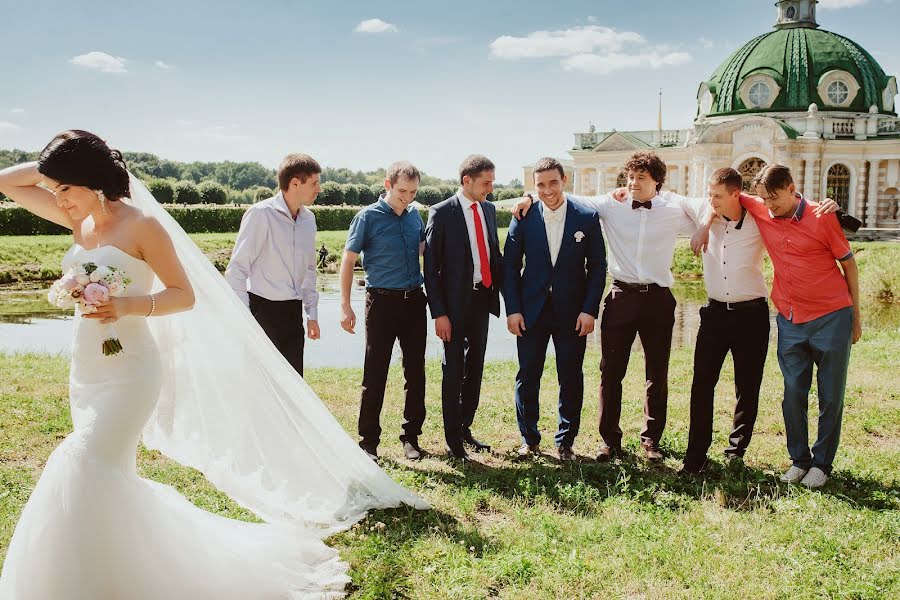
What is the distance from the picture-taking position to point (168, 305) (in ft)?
12.6

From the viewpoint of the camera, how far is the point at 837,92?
44.4m

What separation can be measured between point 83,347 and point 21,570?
3.56 feet

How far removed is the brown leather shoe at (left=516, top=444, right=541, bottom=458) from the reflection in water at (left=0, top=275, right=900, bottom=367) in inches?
266

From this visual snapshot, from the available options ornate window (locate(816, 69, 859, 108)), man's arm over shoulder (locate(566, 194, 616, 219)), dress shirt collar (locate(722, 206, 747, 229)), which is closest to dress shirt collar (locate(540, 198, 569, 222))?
man's arm over shoulder (locate(566, 194, 616, 219))

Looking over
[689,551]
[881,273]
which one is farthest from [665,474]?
[881,273]

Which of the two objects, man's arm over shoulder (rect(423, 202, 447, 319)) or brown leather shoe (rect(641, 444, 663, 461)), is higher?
man's arm over shoulder (rect(423, 202, 447, 319))

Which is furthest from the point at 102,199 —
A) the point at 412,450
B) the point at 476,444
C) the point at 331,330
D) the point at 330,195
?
the point at 330,195

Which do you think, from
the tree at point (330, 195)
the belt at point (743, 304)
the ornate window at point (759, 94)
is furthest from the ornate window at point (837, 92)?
the tree at point (330, 195)

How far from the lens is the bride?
11.4ft

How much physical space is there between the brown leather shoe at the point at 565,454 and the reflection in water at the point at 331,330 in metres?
6.90

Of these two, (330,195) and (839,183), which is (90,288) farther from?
(330,195)

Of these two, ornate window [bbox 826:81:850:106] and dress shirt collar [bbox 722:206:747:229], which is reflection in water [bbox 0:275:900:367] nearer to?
dress shirt collar [bbox 722:206:747:229]

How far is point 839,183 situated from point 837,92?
5.90m

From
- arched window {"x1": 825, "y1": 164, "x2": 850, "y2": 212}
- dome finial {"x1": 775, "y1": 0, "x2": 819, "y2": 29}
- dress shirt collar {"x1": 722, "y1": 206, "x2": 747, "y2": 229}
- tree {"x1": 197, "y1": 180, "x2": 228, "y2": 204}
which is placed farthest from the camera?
tree {"x1": 197, "y1": 180, "x2": 228, "y2": 204}
